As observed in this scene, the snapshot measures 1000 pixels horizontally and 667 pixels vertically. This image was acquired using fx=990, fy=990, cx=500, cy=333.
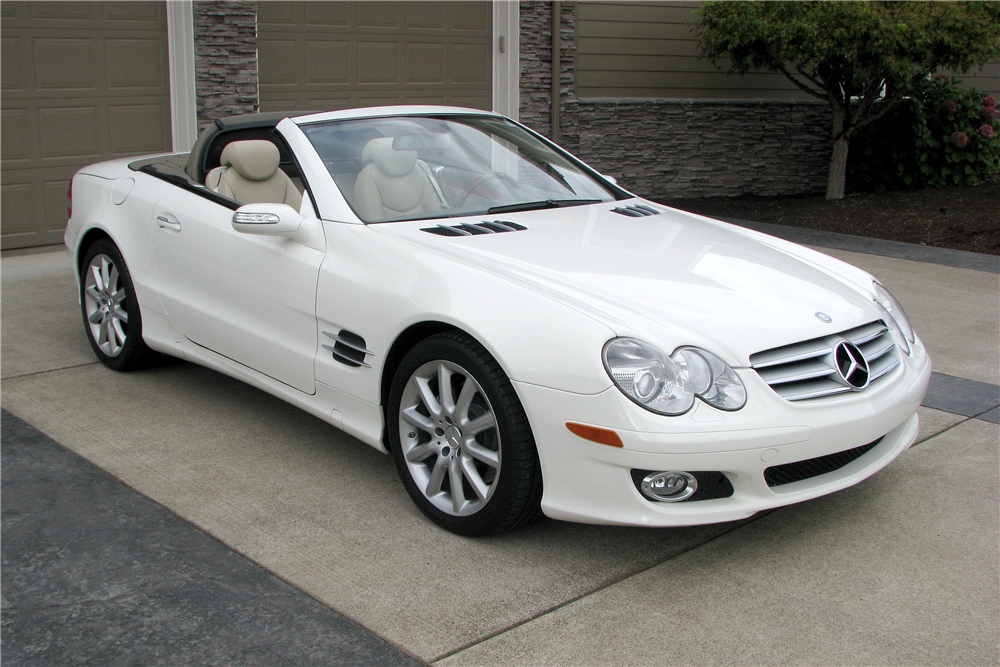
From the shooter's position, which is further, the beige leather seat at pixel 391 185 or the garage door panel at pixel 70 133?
the garage door panel at pixel 70 133

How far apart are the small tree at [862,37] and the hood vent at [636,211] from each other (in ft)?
22.2

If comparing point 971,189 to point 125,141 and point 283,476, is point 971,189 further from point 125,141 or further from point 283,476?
point 283,476

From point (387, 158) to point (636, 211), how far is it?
117cm

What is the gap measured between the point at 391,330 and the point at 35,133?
6.58 meters

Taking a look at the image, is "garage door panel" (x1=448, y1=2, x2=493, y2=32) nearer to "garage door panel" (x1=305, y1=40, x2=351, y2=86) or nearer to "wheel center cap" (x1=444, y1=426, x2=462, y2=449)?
"garage door panel" (x1=305, y1=40, x2=351, y2=86)

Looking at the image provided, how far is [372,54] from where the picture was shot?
35.1 feet

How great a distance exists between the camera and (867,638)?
2.89m

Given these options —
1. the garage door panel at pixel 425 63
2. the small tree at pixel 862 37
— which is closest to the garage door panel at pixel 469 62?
the garage door panel at pixel 425 63

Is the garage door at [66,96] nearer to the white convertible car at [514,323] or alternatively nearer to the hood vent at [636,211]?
the white convertible car at [514,323]

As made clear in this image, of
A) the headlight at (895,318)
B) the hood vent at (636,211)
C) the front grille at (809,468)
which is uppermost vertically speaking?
the hood vent at (636,211)

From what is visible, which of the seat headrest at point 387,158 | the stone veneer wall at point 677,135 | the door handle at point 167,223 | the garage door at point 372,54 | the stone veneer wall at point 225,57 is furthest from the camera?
the stone veneer wall at point 677,135

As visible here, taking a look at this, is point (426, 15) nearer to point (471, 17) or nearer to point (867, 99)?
point (471, 17)

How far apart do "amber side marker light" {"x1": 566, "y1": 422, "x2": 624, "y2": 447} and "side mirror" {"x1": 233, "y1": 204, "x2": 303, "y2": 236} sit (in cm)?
156

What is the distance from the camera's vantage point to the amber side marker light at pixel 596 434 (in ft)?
9.95
